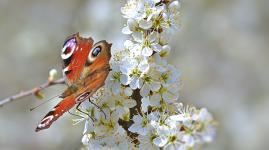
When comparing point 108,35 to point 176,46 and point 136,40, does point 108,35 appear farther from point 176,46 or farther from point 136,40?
point 136,40

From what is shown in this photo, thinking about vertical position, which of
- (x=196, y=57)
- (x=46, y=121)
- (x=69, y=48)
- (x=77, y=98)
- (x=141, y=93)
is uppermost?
(x=196, y=57)

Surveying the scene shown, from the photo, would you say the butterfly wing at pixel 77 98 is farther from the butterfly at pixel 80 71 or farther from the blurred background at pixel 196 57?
the blurred background at pixel 196 57

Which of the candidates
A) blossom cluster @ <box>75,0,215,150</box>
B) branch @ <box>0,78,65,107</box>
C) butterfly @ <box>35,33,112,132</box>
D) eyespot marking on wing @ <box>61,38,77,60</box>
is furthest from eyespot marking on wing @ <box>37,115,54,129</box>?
eyespot marking on wing @ <box>61,38,77,60</box>

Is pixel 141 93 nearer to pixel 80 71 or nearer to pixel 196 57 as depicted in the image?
pixel 80 71

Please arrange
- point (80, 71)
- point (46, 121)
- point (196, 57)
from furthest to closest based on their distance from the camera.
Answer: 1. point (196, 57)
2. point (80, 71)
3. point (46, 121)

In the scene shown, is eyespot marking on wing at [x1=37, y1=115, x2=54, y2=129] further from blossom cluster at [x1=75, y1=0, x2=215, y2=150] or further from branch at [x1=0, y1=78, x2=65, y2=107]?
blossom cluster at [x1=75, y1=0, x2=215, y2=150]

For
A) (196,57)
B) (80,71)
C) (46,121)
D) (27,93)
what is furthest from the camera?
(196,57)

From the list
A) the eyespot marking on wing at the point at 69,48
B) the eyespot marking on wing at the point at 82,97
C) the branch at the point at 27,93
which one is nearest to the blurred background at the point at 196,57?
the eyespot marking on wing at the point at 69,48

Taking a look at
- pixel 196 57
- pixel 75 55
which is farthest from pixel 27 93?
pixel 196 57
